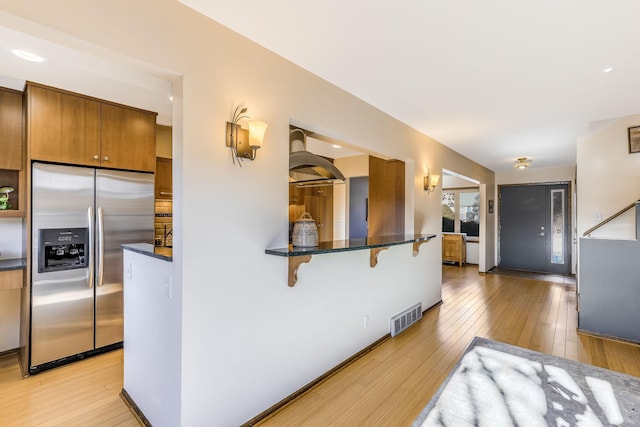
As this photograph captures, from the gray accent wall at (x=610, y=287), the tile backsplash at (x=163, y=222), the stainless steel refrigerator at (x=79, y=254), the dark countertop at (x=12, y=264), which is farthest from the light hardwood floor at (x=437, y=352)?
the tile backsplash at (x=163, y=222)

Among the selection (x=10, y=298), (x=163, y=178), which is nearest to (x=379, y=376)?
(x=163, y=178)

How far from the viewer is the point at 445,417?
1.10 metres

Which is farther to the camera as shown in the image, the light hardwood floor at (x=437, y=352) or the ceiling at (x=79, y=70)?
the light hardwood floor at (x=437, y=352)

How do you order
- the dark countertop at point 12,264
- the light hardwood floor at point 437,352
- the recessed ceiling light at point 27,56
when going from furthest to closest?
the dark countertop at point 12,264 < the light hardwood floor at point 437,352 < the recessed ceiling light at point 27,56

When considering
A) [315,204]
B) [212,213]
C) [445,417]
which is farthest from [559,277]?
[212,213]

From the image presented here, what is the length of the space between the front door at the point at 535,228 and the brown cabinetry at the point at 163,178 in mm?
7840

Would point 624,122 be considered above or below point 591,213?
above

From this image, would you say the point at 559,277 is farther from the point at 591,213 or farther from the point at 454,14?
the point at 454,14

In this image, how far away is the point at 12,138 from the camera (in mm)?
2699

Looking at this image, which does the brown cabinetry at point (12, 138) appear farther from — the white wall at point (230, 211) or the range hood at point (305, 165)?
the range hood at point (305, 165)

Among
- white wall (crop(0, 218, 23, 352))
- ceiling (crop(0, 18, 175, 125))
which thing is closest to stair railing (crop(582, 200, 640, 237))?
ceiling (crop(0, 18, 175, 125))

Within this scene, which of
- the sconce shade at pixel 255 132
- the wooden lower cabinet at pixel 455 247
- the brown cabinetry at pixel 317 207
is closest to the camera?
the sconce shade at pixel 255 132

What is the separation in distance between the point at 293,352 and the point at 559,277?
7.29m

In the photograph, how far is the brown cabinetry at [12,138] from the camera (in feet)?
8.71
